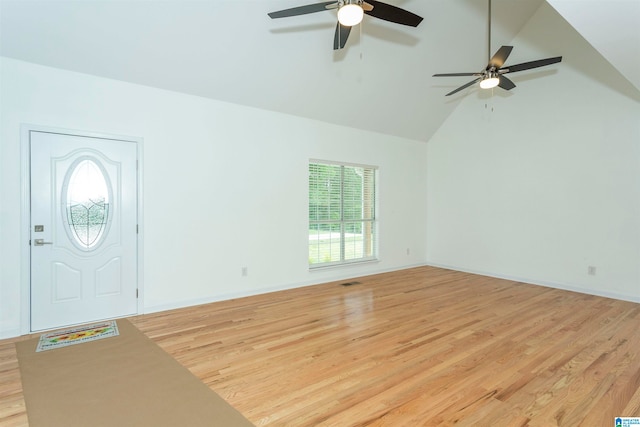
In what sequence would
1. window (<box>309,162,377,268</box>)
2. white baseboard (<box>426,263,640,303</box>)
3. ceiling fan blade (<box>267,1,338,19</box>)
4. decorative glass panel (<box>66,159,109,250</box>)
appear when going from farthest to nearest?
1. window (<box>309,162,377,268</box>)
2. white baseboard (<box>426,263,640,303</box>)
3. decorative glass panel (<box>66,159,109,250</box>)
4. ceiling fan blade (<box>267,1,338,19</box>)

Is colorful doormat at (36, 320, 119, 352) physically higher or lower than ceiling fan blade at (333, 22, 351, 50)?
lower

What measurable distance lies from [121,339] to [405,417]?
283cm

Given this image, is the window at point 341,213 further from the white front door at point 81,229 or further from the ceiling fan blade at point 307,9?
the ceiling fan blade at point 307,9

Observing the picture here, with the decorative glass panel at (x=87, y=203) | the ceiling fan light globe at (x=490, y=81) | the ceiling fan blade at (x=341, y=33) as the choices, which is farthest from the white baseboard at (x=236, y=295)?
the ceiling fan light globe at (x=490, y=81)

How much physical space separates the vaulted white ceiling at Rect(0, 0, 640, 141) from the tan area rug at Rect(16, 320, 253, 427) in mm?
3029

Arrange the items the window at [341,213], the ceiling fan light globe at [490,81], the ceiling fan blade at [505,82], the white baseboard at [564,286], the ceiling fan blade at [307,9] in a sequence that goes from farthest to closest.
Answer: the window at [341,213] < the white baseboard at [564,286] < the ceiling fan blade at [505,82] < the ceiling fan light globe at [490,81] < the ceiling fan blade at [307,9]

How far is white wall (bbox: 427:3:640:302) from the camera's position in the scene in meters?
4.65

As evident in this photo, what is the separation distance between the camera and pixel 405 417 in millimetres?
2023

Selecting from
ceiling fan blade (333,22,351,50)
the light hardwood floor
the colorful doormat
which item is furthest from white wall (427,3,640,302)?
the colorful doormat

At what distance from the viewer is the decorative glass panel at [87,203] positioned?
11.9 ft

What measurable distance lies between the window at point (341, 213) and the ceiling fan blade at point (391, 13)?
3.00 m

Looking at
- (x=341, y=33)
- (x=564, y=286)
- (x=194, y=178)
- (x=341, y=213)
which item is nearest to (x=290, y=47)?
(x=341, y=33)

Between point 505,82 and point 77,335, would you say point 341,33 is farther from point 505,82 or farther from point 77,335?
point 77,335

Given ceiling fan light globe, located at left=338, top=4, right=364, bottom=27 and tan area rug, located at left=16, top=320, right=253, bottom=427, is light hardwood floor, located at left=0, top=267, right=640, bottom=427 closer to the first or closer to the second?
tan area rug, located at left=16, top=320, right=253, bottom=427
